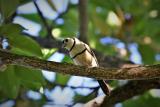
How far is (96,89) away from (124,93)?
151 mm

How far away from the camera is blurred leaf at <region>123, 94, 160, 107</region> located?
9.68ft

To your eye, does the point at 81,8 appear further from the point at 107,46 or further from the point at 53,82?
the point at 107,46

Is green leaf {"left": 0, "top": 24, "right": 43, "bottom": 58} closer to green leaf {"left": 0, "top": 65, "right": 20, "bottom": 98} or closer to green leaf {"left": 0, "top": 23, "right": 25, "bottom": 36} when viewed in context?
green leaf {"left": 0, "top": 23, "right": 25, "bottom": 36}

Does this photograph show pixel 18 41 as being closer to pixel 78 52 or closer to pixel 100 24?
pixel 78 52

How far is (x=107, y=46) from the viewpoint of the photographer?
413 cm

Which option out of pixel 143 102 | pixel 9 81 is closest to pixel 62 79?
pixel 143 102

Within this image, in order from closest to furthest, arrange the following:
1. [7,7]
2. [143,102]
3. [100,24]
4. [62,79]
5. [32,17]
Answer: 1. [7,7]
2. [143,102]
3. [62,79]
4. [32,17]
5. [100,24]

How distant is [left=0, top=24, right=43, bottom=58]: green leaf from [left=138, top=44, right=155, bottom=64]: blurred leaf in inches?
56.7

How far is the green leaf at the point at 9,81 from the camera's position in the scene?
7.49 ft

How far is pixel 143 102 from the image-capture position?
2.99 m

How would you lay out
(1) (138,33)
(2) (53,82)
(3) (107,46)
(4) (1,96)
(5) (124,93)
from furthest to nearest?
(3) (107,46) → (1) (138,33) → (2) (53,82) → (4) (1,96) → (5) (124,93)

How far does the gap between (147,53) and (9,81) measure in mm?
1524

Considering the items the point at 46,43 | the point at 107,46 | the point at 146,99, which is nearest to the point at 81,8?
the point at 46,43

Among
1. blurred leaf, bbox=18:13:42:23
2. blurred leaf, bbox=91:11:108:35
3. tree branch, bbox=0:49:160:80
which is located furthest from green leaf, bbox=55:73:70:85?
tree branch, bbox=0:49:160:80
